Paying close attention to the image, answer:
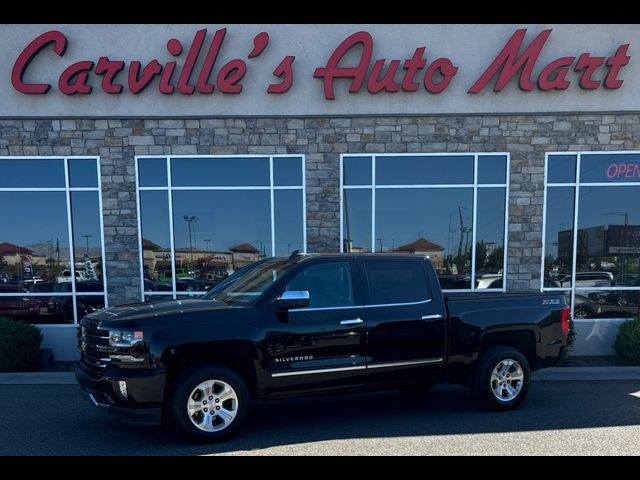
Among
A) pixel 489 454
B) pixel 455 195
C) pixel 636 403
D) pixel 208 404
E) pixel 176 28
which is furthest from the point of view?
pixel 455 195

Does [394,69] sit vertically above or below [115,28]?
below

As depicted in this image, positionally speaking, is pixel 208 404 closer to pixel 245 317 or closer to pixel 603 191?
pixel 245 317

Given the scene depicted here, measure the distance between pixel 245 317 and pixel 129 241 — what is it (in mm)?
5222

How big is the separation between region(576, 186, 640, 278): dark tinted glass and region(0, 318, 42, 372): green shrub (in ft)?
33.3

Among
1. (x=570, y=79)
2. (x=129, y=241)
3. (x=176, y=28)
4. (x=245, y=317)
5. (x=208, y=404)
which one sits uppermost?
(x=176, y=28)

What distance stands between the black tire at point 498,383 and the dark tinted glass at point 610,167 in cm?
513

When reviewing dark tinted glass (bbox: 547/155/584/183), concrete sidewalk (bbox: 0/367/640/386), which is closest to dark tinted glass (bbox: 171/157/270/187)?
concrete sidewalk (bbox: 0/367/640/386)

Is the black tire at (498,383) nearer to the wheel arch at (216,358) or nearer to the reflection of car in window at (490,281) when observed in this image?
the wheel arch at (216,358)

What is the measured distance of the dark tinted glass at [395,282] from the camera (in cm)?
500

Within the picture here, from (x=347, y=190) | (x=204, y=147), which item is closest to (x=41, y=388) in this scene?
(x=204, y=147)

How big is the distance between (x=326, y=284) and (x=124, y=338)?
2054 mm

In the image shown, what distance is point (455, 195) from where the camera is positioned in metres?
8.91

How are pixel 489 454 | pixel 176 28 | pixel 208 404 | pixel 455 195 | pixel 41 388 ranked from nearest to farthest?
pixel 489 454, pixel 208 404, pixel 41 388, pixel 176 28, pixel 455 195

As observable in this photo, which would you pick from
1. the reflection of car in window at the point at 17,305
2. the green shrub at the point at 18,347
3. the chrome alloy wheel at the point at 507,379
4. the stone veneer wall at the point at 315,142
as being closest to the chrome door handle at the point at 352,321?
the chrome alloy wheel at the point at 507,379
